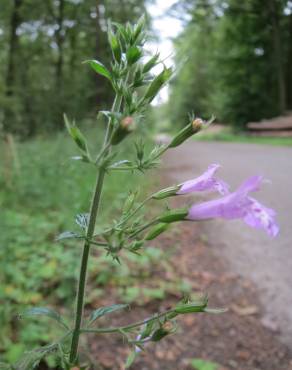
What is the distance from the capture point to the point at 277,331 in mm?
3178

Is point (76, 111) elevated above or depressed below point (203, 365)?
above

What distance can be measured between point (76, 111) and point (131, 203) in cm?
1277

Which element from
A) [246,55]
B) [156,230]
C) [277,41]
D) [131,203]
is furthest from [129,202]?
[246,55]

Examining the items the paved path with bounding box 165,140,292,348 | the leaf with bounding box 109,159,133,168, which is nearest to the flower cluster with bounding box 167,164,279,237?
the leaf with bounding box 109,159,133,168

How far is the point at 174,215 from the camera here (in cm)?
126

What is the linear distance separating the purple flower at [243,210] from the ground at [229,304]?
6.10ft

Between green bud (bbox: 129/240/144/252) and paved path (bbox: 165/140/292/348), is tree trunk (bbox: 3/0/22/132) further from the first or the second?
green bud (bbox: 129/240/144/252)

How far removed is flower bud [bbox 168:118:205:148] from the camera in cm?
126

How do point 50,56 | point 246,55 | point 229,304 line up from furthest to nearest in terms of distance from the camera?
1. point 246,55
2. point 50,56
3. point 229,304

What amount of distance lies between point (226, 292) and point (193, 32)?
28.2 metres

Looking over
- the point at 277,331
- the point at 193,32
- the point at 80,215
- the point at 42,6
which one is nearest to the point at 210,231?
the point at 277,331

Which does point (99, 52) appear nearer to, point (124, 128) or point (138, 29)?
point (138, 29)

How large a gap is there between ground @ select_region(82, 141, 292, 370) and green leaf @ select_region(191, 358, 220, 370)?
61 millimetres

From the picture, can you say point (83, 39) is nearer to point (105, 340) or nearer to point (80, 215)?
point (105, 340)
